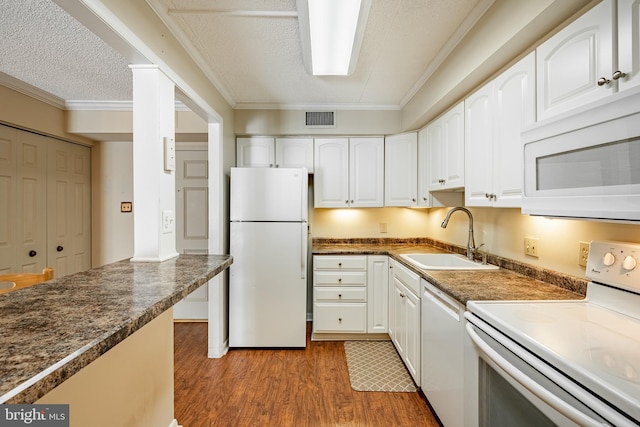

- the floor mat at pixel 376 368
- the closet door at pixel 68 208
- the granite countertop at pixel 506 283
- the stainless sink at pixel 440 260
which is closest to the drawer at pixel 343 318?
the floor mat at pixel 376 368

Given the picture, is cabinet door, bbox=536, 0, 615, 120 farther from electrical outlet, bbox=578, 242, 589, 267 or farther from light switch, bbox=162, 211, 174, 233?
light switch, bbox=162, 211, 174, 233

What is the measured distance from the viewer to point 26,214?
104 inches

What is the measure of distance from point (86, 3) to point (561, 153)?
1796mm

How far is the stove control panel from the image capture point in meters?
1.13

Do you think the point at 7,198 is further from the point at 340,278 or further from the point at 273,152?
the point at 340,278

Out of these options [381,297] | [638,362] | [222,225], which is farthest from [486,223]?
[222,225]

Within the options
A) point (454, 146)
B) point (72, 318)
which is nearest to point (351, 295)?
point (454, 146)

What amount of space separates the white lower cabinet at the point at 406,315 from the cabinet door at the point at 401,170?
726 millimetres

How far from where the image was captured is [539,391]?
0.86 m

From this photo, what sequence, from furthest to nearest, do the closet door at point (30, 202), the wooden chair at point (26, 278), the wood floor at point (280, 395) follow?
the closet door at point (30, 202) < the wood floor at point (280, 395) < the wooden chair at point (26, 278)

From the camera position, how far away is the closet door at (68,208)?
9.49 feet

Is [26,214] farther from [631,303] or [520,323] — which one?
[631,303]

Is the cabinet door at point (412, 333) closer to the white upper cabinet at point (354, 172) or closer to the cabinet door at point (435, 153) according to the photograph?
the cabinet door at point (435, 153)

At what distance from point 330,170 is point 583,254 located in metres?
2.21
